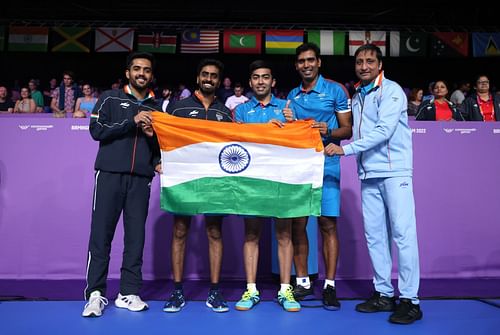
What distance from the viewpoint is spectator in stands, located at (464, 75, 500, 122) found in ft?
18.2

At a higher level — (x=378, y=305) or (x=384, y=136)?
(x=384, y=136)

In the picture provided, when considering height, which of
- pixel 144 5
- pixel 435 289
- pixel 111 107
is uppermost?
pixel 144 5

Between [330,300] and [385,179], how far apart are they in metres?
0.92

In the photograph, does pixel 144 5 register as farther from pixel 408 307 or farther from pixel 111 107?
pixel 408 307

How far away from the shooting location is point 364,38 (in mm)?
10273

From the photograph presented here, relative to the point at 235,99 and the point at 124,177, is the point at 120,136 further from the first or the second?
the point at 235,99

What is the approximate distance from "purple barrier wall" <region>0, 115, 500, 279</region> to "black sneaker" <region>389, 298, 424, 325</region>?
1218 millimetres

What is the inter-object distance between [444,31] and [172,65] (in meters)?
7.40

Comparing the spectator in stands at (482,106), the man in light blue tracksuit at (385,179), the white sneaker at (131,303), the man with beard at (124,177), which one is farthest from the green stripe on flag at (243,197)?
the spectator in stands at (482,106)

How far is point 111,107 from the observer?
2961mm

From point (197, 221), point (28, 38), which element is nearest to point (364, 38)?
point (197, 221)

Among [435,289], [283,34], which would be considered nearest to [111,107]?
[435,289]

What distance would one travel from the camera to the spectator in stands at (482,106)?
18.2 ft

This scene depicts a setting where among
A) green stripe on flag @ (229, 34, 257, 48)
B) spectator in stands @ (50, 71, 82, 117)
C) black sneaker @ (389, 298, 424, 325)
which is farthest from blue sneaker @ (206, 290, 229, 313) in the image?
green stripe on flag @ (229, 34, 257, 48)
